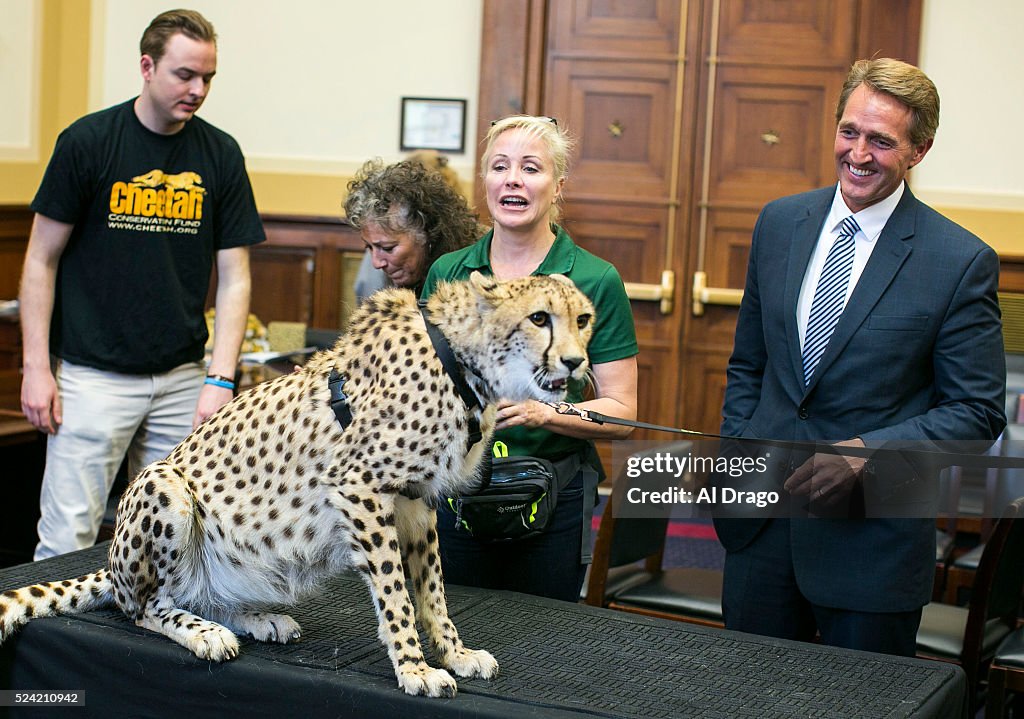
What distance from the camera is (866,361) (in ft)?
7.25

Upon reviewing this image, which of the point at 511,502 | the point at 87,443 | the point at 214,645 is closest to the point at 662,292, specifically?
the point at 87,443

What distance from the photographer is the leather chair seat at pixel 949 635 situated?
2.97m

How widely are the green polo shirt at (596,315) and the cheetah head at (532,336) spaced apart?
568 millimetres

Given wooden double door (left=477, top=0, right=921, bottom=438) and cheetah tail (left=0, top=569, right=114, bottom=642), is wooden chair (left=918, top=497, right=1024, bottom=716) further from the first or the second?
wooden double door (left=477, top=0, right=921, bottom=438)

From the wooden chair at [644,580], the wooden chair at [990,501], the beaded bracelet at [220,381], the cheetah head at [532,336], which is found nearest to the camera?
the cheetah head at [532,336]

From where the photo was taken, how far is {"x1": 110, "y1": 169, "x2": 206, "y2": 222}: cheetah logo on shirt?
3.30 meters

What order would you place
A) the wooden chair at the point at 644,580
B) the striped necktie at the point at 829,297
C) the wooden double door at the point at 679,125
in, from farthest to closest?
the wooden double door at the point at 679,125 < the wooden chair at the point at 644,580 < the striped necktie at the point at 829,297

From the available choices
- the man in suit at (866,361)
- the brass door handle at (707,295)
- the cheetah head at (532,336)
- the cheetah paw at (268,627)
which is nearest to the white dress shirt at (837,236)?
the man in suit at (866,361)

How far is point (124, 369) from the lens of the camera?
3330mm

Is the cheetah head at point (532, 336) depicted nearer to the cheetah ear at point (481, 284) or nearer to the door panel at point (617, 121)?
the cheetah ear at point (481, 284)

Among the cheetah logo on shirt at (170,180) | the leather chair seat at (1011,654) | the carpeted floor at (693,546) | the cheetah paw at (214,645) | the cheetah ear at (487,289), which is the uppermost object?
the cheetah logo on shirt at (170,180)

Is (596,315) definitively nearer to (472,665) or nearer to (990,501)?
(472,665)

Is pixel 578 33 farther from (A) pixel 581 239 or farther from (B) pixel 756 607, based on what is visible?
(B) pixel 756 607

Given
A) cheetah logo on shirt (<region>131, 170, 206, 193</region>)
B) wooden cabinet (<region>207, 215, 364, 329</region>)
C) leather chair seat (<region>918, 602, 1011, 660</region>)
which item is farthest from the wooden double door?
leather chair seat (<region>918, 602, 1011, 660</region>)
